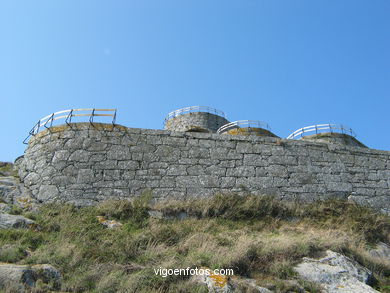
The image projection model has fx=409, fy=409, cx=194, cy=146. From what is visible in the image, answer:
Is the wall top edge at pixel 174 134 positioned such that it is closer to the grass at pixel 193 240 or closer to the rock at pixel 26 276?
the grass at pixel 193 240

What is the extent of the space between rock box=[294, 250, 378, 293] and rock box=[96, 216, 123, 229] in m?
3.71

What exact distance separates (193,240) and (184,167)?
9.53 feet

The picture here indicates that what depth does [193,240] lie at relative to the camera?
7.73 metres

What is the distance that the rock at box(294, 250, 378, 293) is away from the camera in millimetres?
6699

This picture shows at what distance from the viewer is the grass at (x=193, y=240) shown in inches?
253

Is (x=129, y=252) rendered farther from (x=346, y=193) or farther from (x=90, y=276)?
(x=346, y=193)

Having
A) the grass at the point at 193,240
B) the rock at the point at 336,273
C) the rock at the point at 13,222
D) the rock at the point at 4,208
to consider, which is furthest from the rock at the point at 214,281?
the rock at the point at 4,208

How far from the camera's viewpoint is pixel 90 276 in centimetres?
621

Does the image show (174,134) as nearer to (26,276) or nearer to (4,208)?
(4,208)

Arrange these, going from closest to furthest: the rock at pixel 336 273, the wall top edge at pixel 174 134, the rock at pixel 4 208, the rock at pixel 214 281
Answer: the rock at pixel 214 281 < the rock at pixel 336 273 < the rock at pixel 4 208 < the wall top edge at pixel 174 134

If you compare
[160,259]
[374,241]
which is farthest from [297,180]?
[160,259]

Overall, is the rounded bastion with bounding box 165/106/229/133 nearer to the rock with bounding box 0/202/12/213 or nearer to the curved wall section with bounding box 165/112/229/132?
the curved wall section with bounding box 165/112/229/132

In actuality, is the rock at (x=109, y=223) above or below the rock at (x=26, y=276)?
above

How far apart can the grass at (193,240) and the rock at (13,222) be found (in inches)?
10.4
